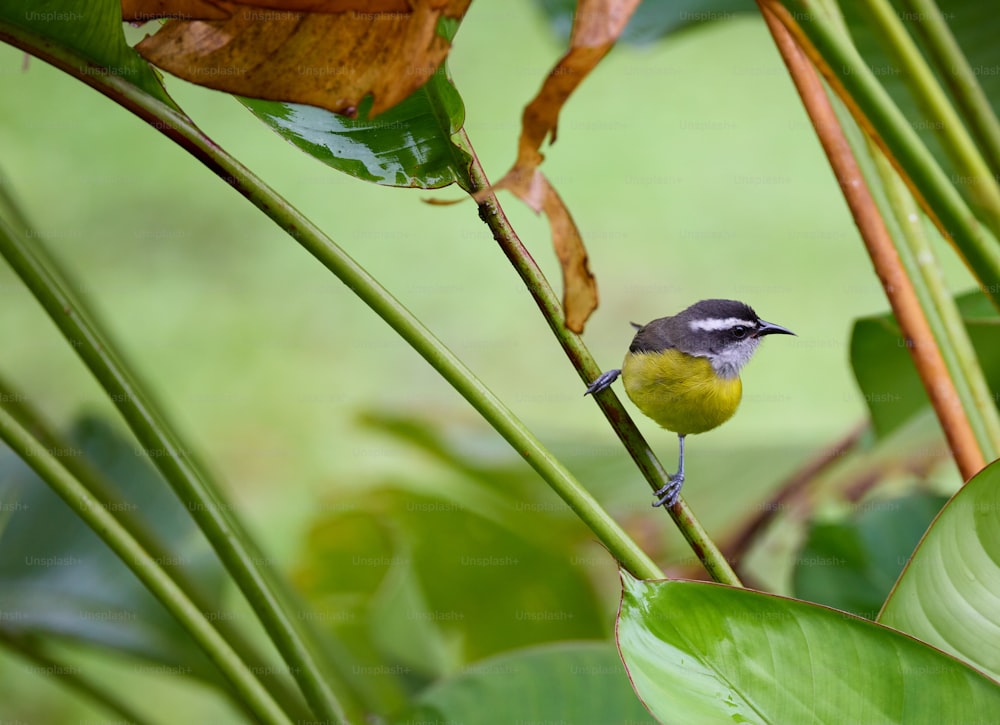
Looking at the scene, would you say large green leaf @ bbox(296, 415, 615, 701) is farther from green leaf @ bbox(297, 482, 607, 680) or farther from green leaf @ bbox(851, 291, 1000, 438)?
green leaf @ bbox(851, 291, 1000, 438)

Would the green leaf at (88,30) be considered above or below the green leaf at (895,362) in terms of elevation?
above

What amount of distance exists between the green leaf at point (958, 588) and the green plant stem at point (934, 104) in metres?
0.33

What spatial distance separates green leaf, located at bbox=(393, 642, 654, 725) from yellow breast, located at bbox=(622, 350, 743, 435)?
0.33 m

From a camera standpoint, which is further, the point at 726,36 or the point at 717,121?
the point at 726,36

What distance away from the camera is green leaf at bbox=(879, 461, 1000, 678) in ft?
2.28

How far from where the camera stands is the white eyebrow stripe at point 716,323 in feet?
4.56

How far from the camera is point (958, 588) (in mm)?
702

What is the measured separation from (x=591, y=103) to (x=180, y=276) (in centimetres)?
211

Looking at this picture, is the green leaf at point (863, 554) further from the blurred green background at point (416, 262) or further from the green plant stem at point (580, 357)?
the blurred green background at point (416, 262)

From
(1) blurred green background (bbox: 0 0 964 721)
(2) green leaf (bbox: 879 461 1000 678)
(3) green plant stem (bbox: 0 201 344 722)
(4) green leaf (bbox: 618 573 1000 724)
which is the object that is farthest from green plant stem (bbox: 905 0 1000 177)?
(1) blurred green background (bbox: 0 0 964 721)

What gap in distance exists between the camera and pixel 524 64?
460 centimetres

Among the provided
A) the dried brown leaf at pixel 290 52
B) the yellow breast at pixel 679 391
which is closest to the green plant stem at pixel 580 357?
the dried brown leaf at pixel 290 52

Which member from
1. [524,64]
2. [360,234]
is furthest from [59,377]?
[524,64]

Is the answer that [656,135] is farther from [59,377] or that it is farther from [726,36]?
[59,377]
